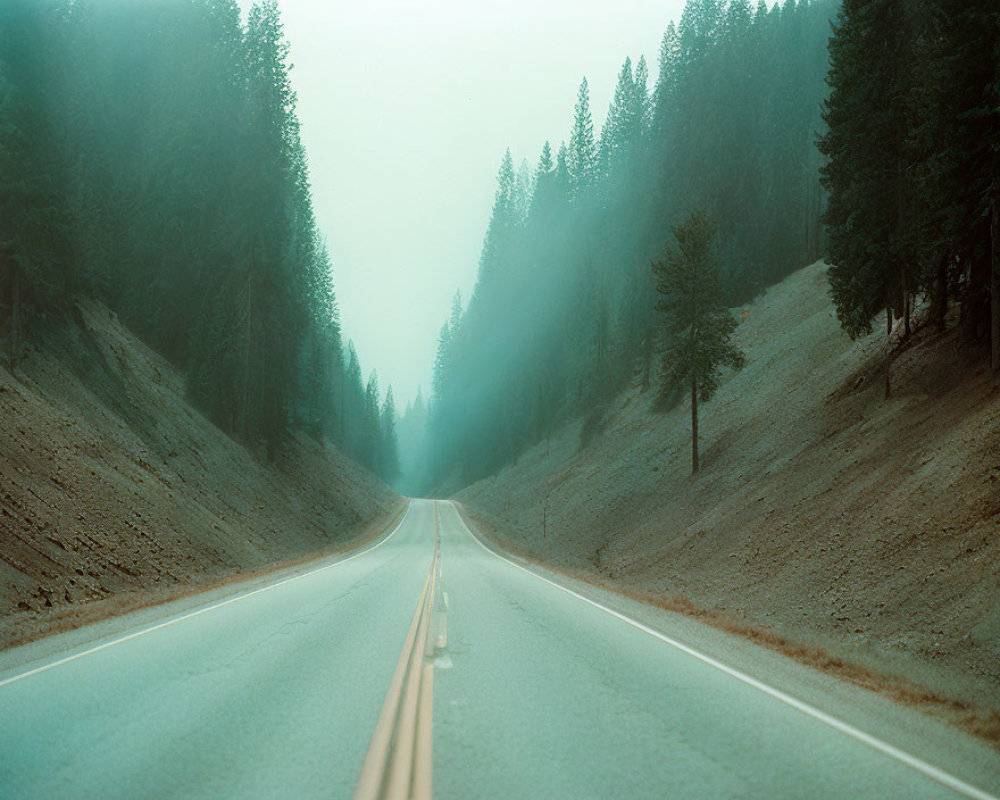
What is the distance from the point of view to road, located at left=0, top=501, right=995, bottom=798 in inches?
179

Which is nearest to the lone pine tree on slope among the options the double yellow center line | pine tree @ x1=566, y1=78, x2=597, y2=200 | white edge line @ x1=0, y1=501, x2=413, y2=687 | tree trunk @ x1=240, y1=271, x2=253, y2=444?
white edge line @ x1=0, y1=501, x2=413, y2=687

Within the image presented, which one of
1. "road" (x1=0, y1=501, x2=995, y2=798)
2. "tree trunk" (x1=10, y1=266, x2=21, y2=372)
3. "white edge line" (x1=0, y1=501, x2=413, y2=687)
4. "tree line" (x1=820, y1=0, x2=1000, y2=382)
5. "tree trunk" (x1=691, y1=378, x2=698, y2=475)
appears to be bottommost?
"white edge line" (x1=0, y1=501, x2=413, y2=687)

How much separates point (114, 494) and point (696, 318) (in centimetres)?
2489

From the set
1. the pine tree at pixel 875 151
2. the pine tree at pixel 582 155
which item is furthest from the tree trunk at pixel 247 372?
the pine tree at pixel 582 155

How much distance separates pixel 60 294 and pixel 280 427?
64.9 feet

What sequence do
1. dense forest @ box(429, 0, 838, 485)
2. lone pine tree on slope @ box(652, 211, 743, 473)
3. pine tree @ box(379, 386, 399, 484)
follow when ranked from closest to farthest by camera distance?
lone pine tree on slope @ box(652, 211, 743, 473) < dense forest @ box(429, 0, 838, 485) < pine tree @ box(379, 386, 399, 484)

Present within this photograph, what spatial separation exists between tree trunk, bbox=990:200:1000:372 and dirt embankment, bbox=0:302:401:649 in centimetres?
2027

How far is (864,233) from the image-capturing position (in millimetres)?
23594

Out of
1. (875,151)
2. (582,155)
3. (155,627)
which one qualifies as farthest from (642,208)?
(155,627)

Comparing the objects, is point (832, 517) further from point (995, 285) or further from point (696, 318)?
point (696, 318)

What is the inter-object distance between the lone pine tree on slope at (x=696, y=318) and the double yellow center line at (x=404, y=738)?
25.6m

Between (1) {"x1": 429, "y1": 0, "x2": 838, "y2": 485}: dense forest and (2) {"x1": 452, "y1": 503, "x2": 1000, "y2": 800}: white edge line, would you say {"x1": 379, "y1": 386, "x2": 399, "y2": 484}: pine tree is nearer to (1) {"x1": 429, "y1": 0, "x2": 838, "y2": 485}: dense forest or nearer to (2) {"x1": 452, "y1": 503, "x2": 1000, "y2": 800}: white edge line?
(1) {"x1": 429, "y1": 0, "x2": 838, "y2": 485}: dense forest

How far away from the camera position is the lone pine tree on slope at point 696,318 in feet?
107

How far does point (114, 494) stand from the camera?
1973cm
